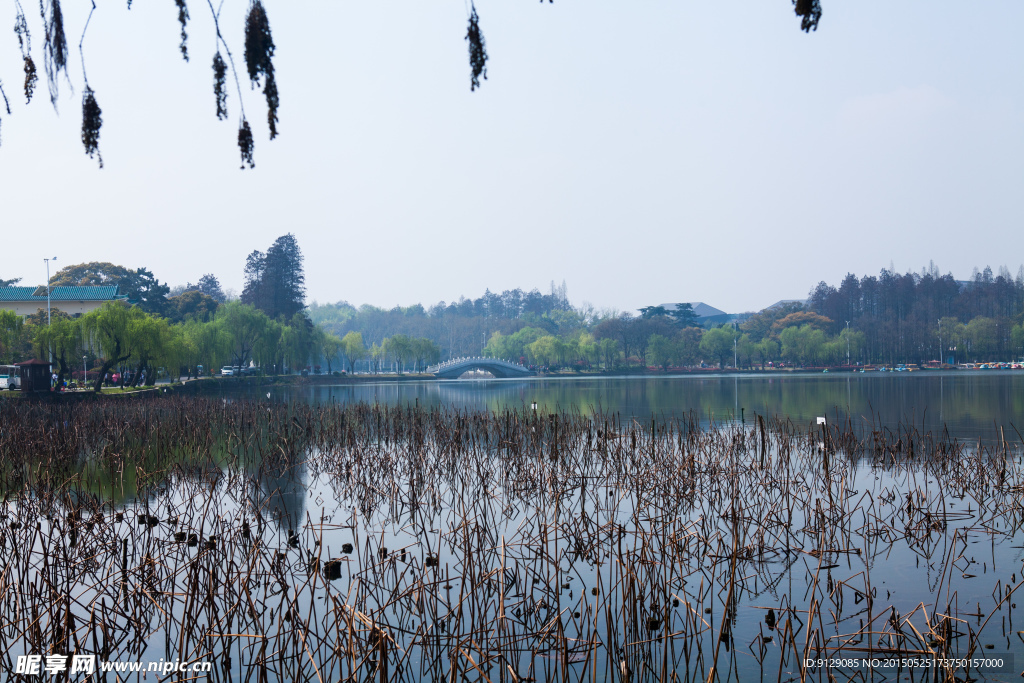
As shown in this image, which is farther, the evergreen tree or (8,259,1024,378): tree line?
the evergreen tree

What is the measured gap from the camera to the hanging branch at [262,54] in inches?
106

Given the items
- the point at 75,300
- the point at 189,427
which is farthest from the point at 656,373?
the point at 189,427

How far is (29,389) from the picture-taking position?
86.7 ft

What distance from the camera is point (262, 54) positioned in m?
2.74

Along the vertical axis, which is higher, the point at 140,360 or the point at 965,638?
the point at 140,360

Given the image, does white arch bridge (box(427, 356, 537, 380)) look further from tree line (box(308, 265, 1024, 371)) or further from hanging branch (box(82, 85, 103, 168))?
hanging branch (box(82, 85, 103, 168))

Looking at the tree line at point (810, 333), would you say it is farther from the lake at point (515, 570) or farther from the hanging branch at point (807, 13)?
the hanging branch at point (807, 13)

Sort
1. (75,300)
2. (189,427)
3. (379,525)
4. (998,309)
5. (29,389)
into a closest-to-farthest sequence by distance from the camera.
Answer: (379,525) < (189,427) < (29,389) < (75,300) < (998,309)

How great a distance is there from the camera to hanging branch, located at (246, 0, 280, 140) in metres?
2.68

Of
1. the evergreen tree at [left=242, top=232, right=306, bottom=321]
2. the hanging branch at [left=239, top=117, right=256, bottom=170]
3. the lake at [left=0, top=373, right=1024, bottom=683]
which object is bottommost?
the lake at [left=0, top=373, right=1024, bottom=683]

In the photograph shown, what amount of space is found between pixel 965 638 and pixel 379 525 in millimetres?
5704

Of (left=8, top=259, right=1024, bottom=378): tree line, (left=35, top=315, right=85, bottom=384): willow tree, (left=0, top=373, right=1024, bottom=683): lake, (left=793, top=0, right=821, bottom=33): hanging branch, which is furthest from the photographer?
(left=8, top=259, right=1024, bottom=378): tree line

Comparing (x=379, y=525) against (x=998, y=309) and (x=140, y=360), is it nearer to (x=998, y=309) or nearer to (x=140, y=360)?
(x=140, y=360)

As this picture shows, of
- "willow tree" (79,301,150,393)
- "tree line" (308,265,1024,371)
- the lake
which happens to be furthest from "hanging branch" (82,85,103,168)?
"tree line" (308,265,1024,371)
